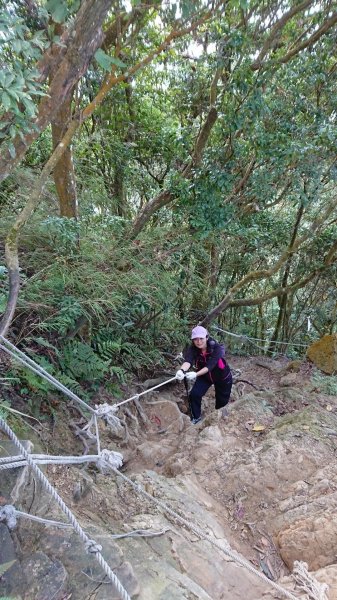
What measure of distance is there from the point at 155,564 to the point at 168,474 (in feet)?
4.79

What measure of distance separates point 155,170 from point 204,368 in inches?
154

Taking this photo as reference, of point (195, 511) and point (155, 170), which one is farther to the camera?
point (155, 170)

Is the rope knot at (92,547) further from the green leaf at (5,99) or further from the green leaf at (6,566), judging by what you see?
the green leaf at (5,99)

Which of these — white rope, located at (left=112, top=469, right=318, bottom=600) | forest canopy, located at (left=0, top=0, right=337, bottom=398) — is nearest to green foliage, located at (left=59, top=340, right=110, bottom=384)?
forest canopy, located at (left=0, top=0, right=337, bottom=398)

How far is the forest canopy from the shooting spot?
163 inches

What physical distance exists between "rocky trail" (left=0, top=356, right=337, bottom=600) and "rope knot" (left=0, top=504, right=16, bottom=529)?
5cm

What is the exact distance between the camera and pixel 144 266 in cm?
517

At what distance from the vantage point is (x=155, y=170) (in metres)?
7.11

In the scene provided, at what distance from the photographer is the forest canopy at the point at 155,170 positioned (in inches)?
163

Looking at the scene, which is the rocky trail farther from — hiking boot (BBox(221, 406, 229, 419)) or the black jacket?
the black jacket

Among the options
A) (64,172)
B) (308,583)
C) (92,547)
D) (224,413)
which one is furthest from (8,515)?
(64,172)

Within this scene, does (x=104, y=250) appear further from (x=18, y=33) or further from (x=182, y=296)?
(x=18, y=33)

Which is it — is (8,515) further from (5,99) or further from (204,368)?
(204,368)

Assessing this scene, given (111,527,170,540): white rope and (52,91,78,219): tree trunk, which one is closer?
(111,527,170,540): white rope
